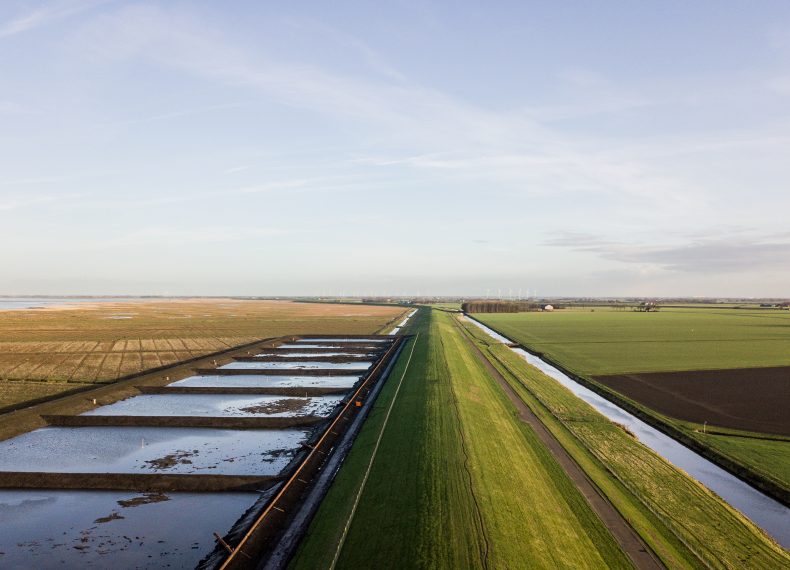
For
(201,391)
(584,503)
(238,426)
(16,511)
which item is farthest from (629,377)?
(16,511)

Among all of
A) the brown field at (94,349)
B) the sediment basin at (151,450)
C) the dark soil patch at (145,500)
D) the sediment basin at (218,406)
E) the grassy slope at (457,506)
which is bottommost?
the dark soil patch at (145,500)

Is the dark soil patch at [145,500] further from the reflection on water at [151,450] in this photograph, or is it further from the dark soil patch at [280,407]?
the dark soil patch at [280,407]

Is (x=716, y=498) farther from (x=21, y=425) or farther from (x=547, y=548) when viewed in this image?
(x=21, y=425)

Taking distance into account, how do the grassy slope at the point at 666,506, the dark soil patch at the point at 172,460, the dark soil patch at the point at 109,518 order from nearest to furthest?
the grassy slope at the point at 666,506 < the dark soil patch at the point at 109,518 < the dark soil patch at the point at 172,460

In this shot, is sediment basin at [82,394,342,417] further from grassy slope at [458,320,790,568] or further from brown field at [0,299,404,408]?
grassy slope at [458,320,790,568]

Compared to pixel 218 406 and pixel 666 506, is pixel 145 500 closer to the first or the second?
pixel 218 406

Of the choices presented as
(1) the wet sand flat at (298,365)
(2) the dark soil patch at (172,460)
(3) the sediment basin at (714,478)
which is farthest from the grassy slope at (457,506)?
(1) the wet sand flat at (298,365)
